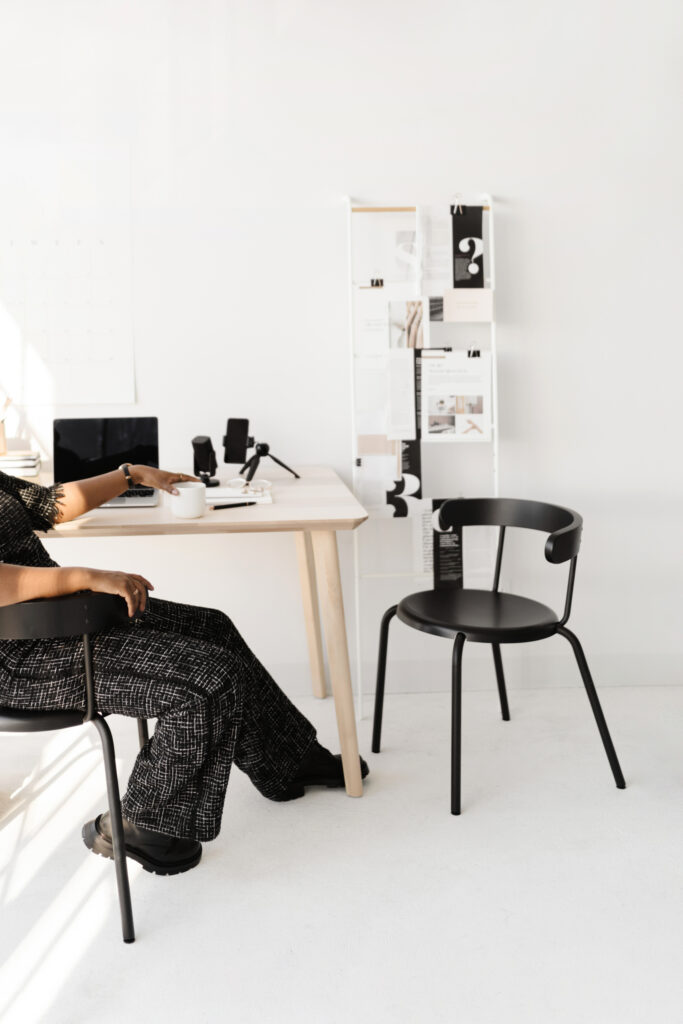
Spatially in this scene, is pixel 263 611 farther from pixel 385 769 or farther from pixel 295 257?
pixel 295 257

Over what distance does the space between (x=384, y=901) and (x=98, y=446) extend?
1.44 meters

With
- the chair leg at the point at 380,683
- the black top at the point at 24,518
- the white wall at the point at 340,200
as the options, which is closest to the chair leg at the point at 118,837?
the black top at the point at 24,518

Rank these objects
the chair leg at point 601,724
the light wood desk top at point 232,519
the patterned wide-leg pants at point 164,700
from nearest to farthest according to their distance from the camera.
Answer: the patterned wide-leg pants at point 164,700, the light wood desk top at point 232,519, the chair leg at point 601,724

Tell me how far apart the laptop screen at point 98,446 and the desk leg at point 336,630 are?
0.67 meters

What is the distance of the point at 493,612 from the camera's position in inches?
90.8

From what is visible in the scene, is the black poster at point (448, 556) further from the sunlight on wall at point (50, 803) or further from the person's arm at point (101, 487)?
the sunlight on wall at point (50, 803)

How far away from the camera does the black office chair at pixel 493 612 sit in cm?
214

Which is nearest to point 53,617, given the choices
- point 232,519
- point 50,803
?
point 232,519

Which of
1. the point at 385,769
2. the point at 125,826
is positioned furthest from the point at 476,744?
the point at 125,826

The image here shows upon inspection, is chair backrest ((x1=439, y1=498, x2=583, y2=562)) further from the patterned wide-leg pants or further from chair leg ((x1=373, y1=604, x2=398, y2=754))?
the patterned wide-leg pants

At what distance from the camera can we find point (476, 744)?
2.61m

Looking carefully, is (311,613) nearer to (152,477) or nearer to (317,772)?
(317,772)

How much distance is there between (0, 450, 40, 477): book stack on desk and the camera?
258cm

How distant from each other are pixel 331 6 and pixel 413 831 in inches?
97.3
